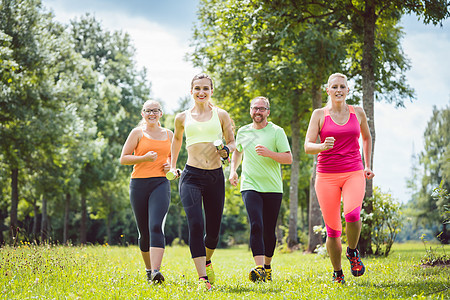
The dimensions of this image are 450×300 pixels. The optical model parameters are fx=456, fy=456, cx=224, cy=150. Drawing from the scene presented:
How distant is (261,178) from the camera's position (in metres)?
6.39

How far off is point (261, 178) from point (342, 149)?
1.23 m

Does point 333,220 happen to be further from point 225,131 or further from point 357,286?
point 225,131

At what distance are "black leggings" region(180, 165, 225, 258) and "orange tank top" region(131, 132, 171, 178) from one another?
30.2 inches

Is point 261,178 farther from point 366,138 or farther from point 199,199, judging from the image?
point 366,138

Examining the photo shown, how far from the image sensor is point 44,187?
80.7ft

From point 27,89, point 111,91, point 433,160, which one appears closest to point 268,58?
point 27,89

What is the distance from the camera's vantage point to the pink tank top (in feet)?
18.7

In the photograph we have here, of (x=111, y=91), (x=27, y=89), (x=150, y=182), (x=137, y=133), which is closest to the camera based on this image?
(x=150, y=182)

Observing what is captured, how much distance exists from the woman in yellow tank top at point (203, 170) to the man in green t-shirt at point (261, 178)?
1.52 ft

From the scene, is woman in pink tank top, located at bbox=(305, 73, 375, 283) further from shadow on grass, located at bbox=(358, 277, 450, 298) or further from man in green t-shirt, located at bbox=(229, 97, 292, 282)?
man in green t-shirt, located at bbox=(229, 97, 292, 282)

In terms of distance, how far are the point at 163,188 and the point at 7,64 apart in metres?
13.7

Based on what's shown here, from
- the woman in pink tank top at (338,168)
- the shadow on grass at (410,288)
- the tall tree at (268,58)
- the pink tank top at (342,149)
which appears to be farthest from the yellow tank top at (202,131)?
the tall tree at (268,58)

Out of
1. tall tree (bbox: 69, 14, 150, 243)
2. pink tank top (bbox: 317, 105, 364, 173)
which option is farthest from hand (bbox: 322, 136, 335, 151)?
tall tree (bbox: 69, 14, 150, 243)

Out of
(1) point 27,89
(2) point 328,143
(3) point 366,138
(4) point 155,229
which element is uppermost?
(1) point 27,89
